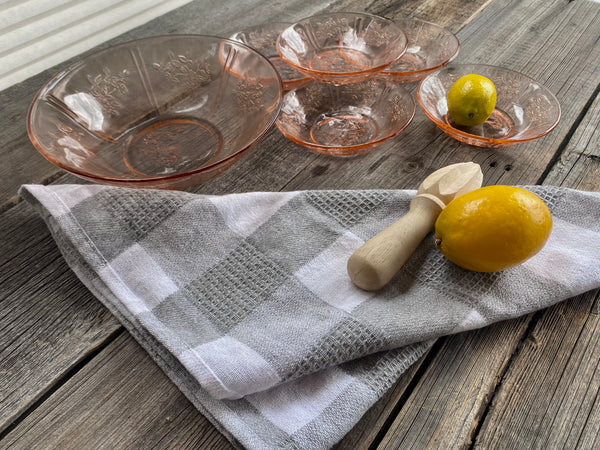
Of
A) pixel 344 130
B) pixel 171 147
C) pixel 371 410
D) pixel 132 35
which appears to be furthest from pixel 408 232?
pixel 132 35

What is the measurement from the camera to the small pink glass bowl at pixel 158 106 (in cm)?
83

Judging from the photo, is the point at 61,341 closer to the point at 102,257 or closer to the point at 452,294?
the point at 102,257

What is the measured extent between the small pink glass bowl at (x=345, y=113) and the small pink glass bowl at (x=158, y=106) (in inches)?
3.4

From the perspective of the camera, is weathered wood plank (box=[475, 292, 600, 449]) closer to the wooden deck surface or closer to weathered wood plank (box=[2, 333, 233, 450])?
the wooden deck surface

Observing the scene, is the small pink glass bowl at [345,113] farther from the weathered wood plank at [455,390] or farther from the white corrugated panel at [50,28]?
the white corrugated panel at [50,28]

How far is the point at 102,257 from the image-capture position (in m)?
0.67

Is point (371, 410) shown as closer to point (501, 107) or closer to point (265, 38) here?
point (501, 107)

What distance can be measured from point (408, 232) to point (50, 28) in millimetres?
1687

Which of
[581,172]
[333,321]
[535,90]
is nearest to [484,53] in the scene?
[535,90]

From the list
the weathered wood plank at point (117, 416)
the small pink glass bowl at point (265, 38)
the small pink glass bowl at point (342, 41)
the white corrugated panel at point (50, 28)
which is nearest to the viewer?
the weathered wood plank at point (117, 416)

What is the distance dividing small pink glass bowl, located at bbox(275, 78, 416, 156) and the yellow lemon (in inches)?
11.2

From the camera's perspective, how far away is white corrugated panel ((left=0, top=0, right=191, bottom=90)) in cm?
170

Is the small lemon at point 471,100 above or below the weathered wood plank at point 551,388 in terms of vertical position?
above

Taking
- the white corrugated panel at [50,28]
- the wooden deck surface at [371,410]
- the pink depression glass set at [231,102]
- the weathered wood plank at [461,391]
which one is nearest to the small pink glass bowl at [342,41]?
the pink depression glass set at [231,102]
